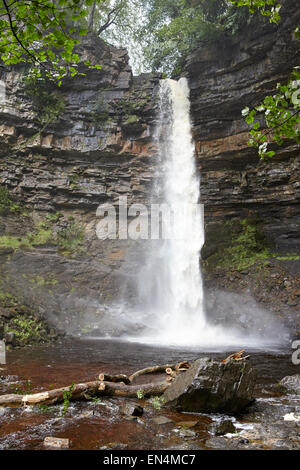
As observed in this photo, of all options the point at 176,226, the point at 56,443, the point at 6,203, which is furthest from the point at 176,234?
the point at 56,443

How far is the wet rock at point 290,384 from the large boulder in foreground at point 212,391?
4.61ft

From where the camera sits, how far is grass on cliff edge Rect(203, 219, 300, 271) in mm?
17078

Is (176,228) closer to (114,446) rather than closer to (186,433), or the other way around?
(186,433)

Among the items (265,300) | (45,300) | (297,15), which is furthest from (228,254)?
(297,15)

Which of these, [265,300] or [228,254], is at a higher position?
[228,254]

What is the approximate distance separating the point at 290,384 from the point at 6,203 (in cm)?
1712

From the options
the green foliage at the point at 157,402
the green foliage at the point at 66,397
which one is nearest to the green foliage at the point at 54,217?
the green foliage at the point at 66,397

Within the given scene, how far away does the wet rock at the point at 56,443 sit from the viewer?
3104 millimetres

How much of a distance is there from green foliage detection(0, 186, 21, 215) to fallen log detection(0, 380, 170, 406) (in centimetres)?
1542

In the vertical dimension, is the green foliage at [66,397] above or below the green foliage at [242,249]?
below

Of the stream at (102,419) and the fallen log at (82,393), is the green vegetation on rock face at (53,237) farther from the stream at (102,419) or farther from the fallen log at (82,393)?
the fallen log at (82,393)

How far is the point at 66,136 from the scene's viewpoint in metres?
19.4
